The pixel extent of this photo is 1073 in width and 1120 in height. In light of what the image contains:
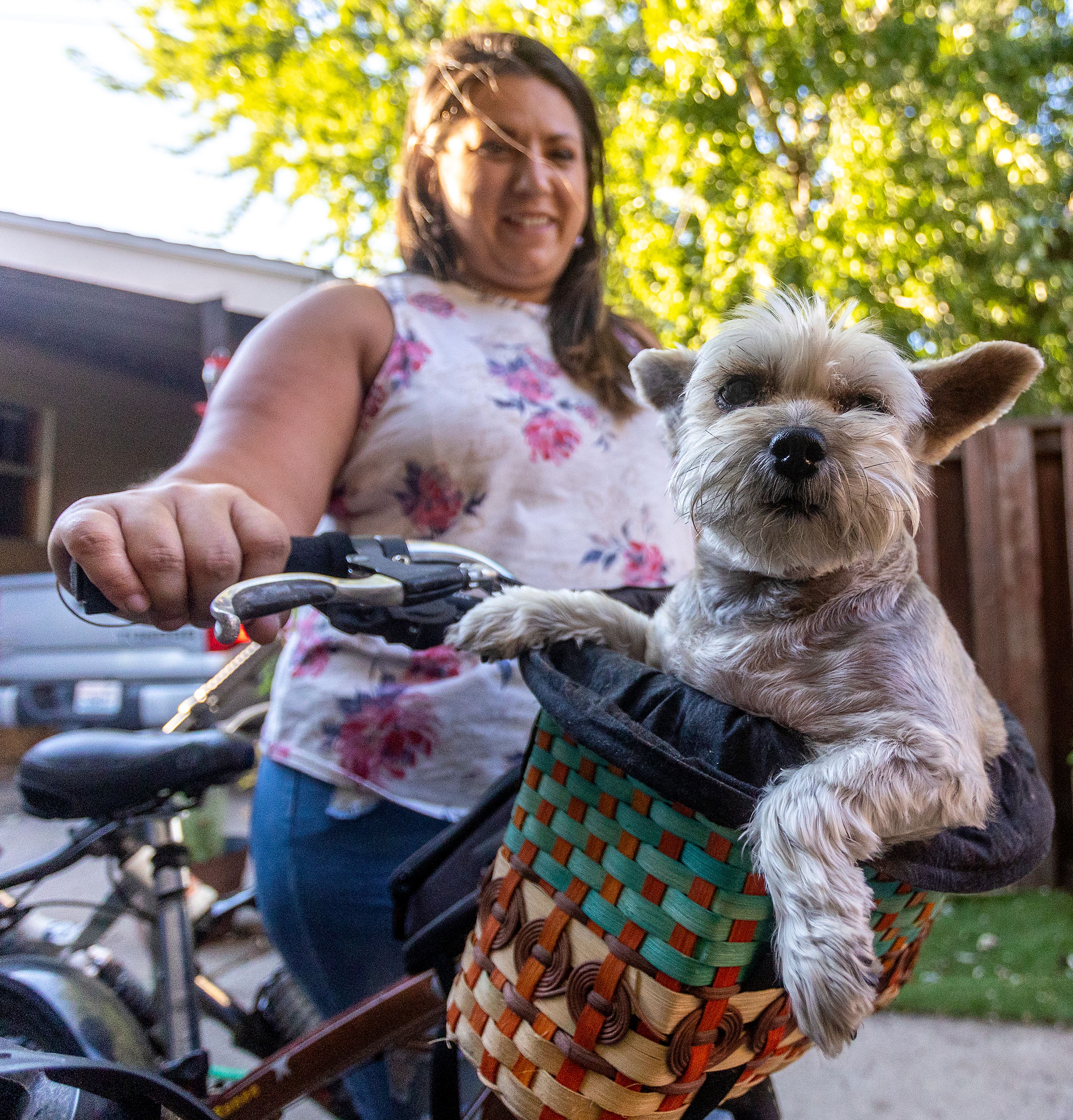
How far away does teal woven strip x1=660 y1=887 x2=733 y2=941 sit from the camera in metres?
0.88

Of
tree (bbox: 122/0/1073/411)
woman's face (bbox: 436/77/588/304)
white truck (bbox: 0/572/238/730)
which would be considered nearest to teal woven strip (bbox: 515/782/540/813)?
white truck (bbox: 0/572/238/730)

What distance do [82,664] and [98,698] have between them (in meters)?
0.45

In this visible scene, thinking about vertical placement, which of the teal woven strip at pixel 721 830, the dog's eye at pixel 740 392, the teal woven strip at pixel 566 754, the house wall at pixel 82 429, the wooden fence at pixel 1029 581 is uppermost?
the dog's eye at pixel 740 392

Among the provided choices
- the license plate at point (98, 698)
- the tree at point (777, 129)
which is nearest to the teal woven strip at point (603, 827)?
the license plate at point (98, 698)

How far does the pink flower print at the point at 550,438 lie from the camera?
185 cm

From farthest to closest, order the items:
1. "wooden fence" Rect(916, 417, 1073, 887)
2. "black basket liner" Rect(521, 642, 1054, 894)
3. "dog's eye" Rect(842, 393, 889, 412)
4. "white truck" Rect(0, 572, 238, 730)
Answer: "wooden fence" Rect(916, 417, 1073, 887), "dog's eye" Rect(842, 393, 889, 412), "white truck" Rect(0, 572, 238, 730), "black basket liner" Rect(521, 642, 1054, 894)

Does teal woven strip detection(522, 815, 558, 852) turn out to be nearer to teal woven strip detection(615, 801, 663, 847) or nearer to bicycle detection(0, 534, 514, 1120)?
teal woven strip detection(615, 801, 663, 847)

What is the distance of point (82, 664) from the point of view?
2.01 meters

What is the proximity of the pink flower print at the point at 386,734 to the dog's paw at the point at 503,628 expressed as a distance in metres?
0.37

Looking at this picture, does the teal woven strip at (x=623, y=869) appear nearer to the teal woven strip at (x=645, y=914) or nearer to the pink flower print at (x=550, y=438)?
the teal woven strip at (x=645, y=914)

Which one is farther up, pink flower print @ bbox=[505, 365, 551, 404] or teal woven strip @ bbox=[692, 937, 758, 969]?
pink flower print @ bbox=[505, 365, 551, 404]

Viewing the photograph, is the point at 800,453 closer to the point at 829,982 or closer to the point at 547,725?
the point at 547,725

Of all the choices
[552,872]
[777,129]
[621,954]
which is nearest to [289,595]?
[552,872]

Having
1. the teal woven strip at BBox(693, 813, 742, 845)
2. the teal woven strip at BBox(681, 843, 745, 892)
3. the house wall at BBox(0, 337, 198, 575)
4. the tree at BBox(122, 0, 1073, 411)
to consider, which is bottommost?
the teal woven strip at BBox(681, 843, 745, 892)
